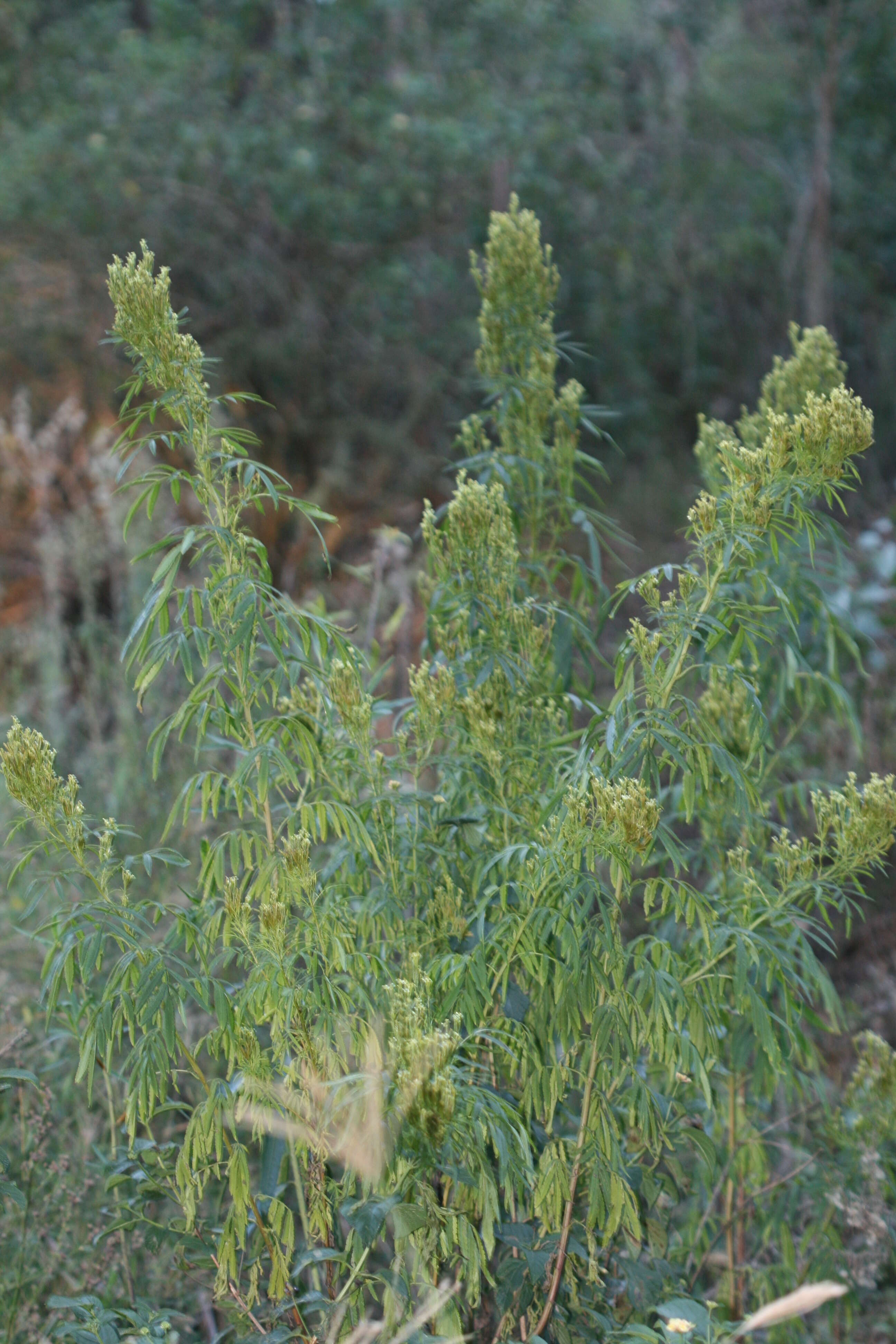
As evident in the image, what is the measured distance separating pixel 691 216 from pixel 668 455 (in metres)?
1.44

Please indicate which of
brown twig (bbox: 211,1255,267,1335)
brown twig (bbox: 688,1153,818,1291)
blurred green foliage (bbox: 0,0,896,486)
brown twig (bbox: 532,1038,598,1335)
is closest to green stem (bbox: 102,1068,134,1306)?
brown twig (bbox: 211,1255,267,1335)

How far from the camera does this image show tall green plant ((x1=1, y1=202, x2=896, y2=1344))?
1404mm

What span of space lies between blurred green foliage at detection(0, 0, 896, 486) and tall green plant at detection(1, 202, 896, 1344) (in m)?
4.24

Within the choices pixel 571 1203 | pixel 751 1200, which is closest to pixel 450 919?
pixel 571 1203

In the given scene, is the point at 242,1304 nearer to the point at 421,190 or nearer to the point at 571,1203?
the point at 571,1203

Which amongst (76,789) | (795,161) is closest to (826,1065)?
(76,789)

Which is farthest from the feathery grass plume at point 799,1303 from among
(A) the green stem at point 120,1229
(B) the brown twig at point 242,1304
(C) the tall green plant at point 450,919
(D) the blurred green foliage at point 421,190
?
(D) the blurred green foliage at point 421,190

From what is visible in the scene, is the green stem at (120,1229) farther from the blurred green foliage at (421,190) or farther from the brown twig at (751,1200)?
the blurred green foliage at (421,190)

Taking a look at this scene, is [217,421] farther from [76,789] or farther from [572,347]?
[76,789]

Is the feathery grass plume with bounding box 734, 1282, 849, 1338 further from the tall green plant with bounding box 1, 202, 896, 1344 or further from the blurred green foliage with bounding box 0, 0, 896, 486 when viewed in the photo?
the blurred green foliage with bounding box 0, 0, 896, 486

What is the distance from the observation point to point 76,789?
144 centimetres

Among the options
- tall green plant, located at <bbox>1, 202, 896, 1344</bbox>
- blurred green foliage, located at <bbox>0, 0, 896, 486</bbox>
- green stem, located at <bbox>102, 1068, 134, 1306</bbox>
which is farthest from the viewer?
blurred green foliage, located at <bbox>0, 0, 896, 486</bbox>

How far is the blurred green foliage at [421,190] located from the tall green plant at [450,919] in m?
4.24

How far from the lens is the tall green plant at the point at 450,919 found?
1404 millimetres
